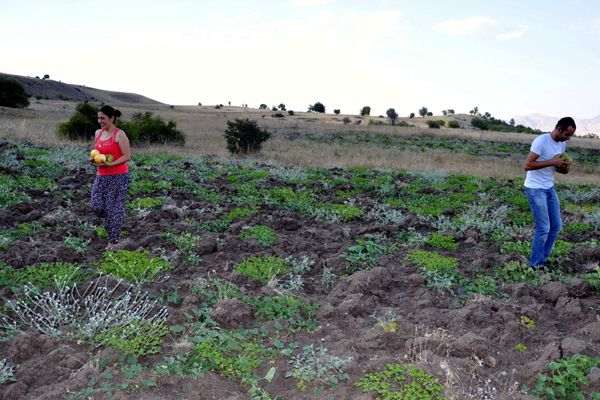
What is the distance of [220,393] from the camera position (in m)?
3.06

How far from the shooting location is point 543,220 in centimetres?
535

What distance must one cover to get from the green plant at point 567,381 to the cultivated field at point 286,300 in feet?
0.03

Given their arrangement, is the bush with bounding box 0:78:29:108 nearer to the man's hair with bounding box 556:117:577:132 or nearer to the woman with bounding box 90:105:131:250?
the woman with bounding box 90:105:131:250

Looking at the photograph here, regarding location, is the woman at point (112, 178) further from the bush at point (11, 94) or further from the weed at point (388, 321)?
the bush at point (11, 94)

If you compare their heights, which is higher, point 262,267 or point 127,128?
point 127,128

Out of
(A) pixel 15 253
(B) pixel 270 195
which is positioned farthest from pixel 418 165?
(A) pixel 15 253

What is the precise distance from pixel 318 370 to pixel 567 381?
152cm

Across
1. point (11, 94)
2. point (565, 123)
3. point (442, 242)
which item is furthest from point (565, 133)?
point (11, 94)

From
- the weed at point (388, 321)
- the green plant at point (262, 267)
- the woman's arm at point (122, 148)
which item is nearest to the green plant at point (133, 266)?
the green plant at point (262, 267)

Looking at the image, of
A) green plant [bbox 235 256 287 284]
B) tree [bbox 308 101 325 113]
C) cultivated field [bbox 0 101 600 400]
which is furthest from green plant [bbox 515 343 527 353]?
tree [bbox 308 101 325 113]

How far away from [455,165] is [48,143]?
1313 cm

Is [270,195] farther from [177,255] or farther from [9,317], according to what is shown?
[9,317]

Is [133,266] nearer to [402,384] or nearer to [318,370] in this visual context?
[318,370]

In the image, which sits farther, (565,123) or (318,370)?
(565,123)
